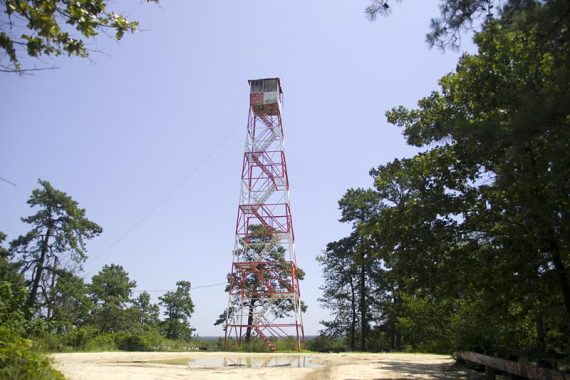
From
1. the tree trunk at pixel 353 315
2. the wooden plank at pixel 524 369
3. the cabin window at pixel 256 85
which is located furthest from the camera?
the tree trunk at pixel 353 315

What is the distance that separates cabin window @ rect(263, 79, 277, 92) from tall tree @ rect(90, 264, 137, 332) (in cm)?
2452

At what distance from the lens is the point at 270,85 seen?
91.6 ft

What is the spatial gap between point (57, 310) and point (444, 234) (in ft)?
99.6

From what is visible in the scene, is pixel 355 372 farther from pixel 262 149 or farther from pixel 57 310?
pixel 57 310

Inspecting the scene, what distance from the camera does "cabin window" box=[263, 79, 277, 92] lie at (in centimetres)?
2769

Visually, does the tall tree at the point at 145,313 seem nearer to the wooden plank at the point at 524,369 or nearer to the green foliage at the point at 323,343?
the green foliage at the point at 323,343

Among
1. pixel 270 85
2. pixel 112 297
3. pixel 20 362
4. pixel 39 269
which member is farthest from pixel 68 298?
pixel 20 362

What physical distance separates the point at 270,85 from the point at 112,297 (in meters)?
26.5

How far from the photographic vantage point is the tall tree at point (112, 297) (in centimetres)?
3819

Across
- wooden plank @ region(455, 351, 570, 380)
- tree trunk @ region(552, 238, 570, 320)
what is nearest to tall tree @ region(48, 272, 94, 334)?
wooden plank @ region(455, 351, 570, 380)

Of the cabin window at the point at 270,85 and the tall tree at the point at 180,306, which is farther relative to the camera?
the tall tree at the point at 180,306

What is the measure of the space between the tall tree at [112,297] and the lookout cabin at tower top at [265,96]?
23593 mm

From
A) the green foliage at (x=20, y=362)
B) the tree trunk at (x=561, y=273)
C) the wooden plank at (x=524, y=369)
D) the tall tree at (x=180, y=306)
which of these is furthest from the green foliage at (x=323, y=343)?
the green foliage at (x=20, y=362)

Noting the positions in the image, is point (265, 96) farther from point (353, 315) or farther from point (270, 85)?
point (353, 315)
